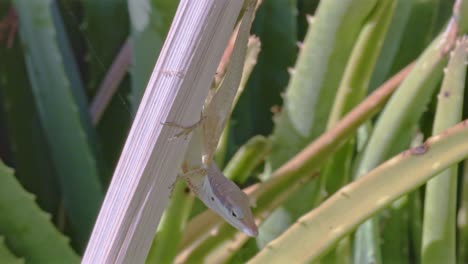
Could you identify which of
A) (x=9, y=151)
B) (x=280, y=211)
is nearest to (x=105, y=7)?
(x=9, y=151)

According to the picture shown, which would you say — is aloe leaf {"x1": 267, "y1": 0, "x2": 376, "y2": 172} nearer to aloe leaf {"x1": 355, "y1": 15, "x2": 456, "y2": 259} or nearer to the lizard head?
aloe leaf {"x1": 355, "y1": 15, "x2": 456, "y2": 259}

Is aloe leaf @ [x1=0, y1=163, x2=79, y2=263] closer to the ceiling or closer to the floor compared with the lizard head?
closer to the floor

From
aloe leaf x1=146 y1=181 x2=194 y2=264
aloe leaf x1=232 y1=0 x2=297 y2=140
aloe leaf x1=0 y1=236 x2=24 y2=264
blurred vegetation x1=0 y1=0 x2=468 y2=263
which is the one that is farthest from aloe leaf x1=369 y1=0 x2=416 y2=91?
aloe leaf x1=0 y1=236 x2=24 y2=264

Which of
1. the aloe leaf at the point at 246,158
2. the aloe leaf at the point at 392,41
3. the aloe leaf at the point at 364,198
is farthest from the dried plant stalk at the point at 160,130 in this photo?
the aloe leaf at the point at 392,41

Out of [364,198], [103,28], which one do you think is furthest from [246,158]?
[103,28]

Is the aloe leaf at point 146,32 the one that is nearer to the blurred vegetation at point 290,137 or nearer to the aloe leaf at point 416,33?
the blurred vegetation at point 290,137

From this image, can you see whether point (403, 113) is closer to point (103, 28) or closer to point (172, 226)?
point (172, 226)

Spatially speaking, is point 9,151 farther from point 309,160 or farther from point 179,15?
point 179,15
